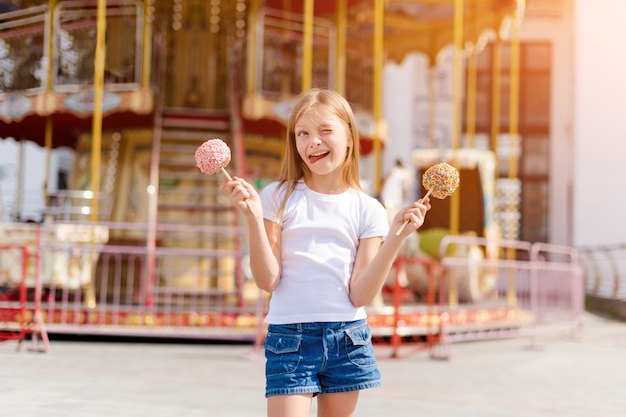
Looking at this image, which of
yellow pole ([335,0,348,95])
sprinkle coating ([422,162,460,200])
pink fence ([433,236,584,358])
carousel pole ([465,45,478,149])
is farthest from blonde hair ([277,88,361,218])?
carousel pole ([465,45,478,149])

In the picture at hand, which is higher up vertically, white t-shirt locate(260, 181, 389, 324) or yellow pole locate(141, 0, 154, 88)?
yellow pole locate(141, 0, 154, 88)

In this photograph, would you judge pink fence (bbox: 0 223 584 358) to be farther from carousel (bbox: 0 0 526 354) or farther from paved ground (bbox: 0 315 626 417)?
paved ground (bbox: 0 315 626 417)

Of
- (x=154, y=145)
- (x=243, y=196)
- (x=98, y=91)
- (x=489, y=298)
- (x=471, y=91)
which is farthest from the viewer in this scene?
(x=489, y=298)

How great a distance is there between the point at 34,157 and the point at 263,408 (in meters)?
10.5

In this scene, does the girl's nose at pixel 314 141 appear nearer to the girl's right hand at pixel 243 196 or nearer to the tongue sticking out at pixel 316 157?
the tongue sticking out at pixel 316 157

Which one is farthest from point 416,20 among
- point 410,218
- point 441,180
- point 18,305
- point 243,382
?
point 410,218

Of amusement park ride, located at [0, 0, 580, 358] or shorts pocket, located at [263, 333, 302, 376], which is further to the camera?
amusement park ride, located at [0, 0, 580, 358]

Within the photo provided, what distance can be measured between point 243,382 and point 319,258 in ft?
12.4

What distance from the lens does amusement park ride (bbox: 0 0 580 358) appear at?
330 inches

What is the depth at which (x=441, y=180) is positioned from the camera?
2174 mm

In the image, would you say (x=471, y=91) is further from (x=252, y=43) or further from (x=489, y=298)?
(x=252, y=43)

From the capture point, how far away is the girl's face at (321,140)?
7.30 ft

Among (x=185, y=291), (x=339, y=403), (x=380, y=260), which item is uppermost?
(x=380, y=260)

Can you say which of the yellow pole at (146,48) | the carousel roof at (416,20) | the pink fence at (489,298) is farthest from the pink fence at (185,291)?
the carousel roof at (416,20)
